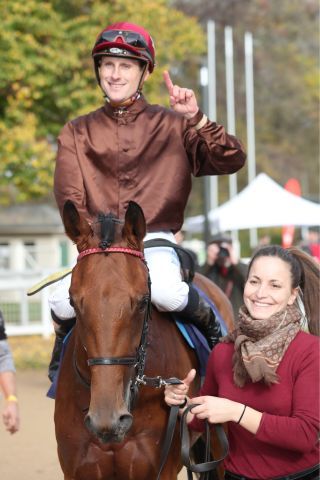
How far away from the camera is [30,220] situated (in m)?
34.5

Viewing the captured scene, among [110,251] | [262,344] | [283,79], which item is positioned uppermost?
[283,79]

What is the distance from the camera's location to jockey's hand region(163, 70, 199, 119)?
4.36 meters

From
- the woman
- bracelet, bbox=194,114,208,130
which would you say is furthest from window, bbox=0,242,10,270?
the woman

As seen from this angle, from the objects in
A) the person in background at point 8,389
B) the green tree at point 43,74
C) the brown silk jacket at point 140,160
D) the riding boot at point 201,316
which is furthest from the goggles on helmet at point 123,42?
the green tree at point 43,74

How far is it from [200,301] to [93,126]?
111 centimetres

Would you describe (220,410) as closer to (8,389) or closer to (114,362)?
(114,362)

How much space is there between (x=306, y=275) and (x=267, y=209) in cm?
1269

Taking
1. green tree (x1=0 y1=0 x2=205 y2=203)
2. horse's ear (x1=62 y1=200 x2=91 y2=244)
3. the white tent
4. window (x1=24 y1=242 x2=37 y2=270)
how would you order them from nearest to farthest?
horse's ear (x1=62 y1=200 x2=91 y2=244)
the white tent
green tree (x1=0 y1=0 x2=205 y2=203)
window (x1=24 y1=242 x2=37 y2=270)

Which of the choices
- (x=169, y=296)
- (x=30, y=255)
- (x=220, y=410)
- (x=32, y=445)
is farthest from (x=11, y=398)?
(x=30, y=255)

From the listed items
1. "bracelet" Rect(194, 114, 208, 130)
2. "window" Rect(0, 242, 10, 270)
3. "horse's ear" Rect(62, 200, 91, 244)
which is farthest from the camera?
"window" Rect(0, 242, 10, 270)

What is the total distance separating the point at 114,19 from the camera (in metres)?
17.8

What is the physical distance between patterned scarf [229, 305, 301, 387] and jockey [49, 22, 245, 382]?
0.99 m

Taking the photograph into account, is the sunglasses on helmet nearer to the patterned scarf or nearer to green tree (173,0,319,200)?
the patterned scarf

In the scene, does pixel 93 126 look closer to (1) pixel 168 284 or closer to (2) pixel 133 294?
(1) pixel 168 284
